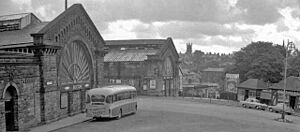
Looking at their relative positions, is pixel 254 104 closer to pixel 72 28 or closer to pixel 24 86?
pixel 72 28

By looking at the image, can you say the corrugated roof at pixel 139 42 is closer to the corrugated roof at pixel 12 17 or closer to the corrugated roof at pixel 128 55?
the corrugated roof at pixel 128 55

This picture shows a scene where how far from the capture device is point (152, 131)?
834 inches

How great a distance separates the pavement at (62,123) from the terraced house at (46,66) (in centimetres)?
51

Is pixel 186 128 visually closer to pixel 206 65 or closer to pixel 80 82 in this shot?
pixel 80 82

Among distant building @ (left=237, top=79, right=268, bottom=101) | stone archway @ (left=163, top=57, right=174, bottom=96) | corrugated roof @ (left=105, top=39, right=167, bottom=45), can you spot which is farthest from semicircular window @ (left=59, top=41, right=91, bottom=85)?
corrugated roof @ (left=105, top=39, right=167, bottom=45)

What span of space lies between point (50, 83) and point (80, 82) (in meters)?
5.53

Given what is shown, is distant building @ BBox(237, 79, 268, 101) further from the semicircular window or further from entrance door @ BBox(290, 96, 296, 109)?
the semicircular window

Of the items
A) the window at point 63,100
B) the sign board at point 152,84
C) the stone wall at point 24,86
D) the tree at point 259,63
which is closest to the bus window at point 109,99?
the window at point 63,100

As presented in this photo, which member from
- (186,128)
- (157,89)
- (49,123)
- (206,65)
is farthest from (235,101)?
(206,65)

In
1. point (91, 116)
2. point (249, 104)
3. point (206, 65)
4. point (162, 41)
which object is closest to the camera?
point (91, 116)

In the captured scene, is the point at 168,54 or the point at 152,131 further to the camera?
the point at 168,54

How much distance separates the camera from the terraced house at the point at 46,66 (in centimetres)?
1992

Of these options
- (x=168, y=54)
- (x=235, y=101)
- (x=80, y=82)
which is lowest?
(x=235, y=101)

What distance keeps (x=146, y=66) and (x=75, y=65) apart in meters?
25.5
